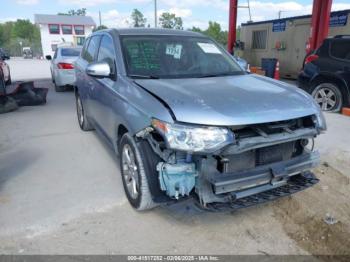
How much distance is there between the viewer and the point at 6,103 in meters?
7.72

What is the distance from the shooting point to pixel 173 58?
3.71 meters

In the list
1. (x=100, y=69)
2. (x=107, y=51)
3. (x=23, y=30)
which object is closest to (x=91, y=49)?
(x=107, y=51)

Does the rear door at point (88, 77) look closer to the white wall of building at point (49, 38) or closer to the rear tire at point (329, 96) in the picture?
the rear tire at point (329, 96)

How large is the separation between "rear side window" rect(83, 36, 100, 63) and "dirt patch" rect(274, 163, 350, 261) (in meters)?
3.30

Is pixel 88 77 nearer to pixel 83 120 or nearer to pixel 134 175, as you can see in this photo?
pixel 83 120

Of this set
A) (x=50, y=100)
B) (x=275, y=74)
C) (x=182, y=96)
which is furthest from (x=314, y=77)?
(x=50, y=100)

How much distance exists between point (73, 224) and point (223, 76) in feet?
7.23

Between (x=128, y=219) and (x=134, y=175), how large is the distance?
44 cm

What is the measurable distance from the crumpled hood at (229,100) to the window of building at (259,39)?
11.9m

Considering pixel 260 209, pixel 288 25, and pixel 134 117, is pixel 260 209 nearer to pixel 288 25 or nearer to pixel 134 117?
pixel 134 117

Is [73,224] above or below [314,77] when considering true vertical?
below

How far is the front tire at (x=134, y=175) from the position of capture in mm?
2914

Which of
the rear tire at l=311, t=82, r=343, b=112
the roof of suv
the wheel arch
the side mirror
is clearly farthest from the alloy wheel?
the side mirror

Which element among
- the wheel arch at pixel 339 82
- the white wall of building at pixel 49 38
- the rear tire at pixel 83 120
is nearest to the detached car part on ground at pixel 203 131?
the rear tire at pixel 83 120
